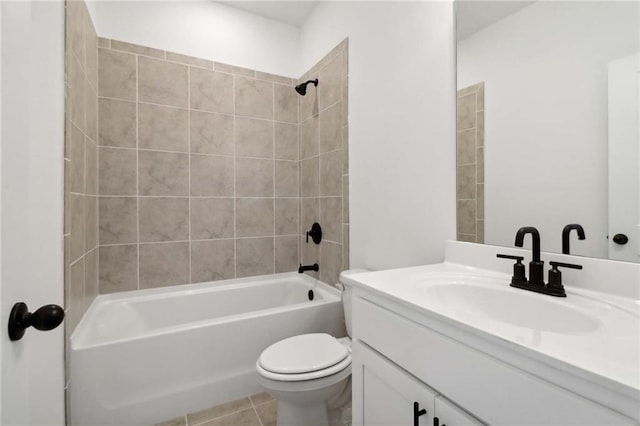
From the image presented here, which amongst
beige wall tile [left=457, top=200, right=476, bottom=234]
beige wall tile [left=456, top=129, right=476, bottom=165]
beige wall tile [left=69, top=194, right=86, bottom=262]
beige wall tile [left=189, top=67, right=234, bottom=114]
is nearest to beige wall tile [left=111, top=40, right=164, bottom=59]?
beige wall tile [left=189, top=67, right=234, bottom=114]

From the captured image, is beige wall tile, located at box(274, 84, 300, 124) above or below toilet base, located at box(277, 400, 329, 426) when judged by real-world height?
above

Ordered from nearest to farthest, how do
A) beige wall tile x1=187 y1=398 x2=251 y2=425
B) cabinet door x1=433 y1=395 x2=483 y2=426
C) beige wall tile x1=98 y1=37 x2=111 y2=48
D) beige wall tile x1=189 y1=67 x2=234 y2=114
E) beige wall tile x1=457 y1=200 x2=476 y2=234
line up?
cabinet door x1=433 y1=395 x2=483 y2=426 < beige wall tile x1=457 y1=200 x2=476 y2=234 < beige wall tile x1=187 y1=398 x2=251 y2=425 < beige wall tile x1=98 y1=37 x2=111 y2=48 < beige wall tile x1=189 y1=67 x2=234 y2=114

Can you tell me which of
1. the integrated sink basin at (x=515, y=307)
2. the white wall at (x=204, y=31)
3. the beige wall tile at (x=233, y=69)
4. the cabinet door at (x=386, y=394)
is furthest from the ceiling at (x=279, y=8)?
the cabinet door at (x=386, y=394)

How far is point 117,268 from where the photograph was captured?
6.70 ft

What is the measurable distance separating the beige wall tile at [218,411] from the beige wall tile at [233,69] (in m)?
2.30

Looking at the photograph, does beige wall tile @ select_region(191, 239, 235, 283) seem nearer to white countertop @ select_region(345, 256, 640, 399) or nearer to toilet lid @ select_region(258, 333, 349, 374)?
toilet lid @ select_region(258, 333, 349, 374)

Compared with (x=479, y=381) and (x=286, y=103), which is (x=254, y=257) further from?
(x=479, y=381)

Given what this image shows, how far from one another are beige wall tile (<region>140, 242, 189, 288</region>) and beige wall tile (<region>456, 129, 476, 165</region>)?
1.92m

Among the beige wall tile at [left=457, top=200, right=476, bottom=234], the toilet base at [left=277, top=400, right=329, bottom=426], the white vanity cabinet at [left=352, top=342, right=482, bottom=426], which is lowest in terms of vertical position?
the toilet base at [left=277, top=400, right=329, bottom=426]

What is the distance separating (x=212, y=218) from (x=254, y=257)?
46 centimetres

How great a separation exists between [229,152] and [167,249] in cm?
86

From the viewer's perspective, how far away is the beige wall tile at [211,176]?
2.28 meters

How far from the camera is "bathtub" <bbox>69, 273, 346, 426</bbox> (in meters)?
1.44

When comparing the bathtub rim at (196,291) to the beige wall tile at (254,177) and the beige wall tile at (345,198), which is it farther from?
the beige wall tile at (254,177)
